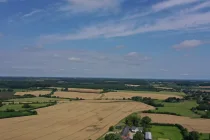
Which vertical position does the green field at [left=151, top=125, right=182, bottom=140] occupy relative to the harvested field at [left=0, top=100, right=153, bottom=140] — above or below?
below

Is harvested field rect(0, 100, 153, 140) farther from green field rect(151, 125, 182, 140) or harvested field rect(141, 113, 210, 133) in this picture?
harvested field rect(141, 113, 210, 133)

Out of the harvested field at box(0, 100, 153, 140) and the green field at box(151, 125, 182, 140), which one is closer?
the harvested field at box(0, 100, 153, 140)

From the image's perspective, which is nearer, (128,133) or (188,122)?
(128,133)

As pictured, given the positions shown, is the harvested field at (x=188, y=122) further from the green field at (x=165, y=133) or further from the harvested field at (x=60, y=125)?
the harvested field at (x=60, y=125)

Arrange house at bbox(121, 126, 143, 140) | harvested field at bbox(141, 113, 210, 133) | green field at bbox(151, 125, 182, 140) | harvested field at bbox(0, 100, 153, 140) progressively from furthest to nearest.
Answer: harvested field at bbox(141, 113, 210, 133) < green field at bbox(151, 125, 182, 140) < harvested field at bbox(0, 100, 153, 140) < house at bbox(121, 126, 143, 140)

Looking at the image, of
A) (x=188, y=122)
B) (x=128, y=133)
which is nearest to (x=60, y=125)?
(x=128, y=133)

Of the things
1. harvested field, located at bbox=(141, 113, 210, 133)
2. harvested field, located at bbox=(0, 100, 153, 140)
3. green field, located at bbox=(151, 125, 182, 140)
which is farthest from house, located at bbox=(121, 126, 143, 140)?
harvested field, located at bbox=(141, 113, 210, 133)

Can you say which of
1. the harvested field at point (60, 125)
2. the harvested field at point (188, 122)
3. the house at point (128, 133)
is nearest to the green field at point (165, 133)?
the house at point (128, 133)

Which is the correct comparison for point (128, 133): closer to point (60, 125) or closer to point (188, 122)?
point (60, 125)

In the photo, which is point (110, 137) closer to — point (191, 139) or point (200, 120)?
point (191, 139)

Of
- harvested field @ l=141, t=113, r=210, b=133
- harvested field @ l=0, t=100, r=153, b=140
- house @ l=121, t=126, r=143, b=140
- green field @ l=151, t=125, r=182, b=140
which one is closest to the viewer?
house @ l=121, t=126, r=143, b=140
